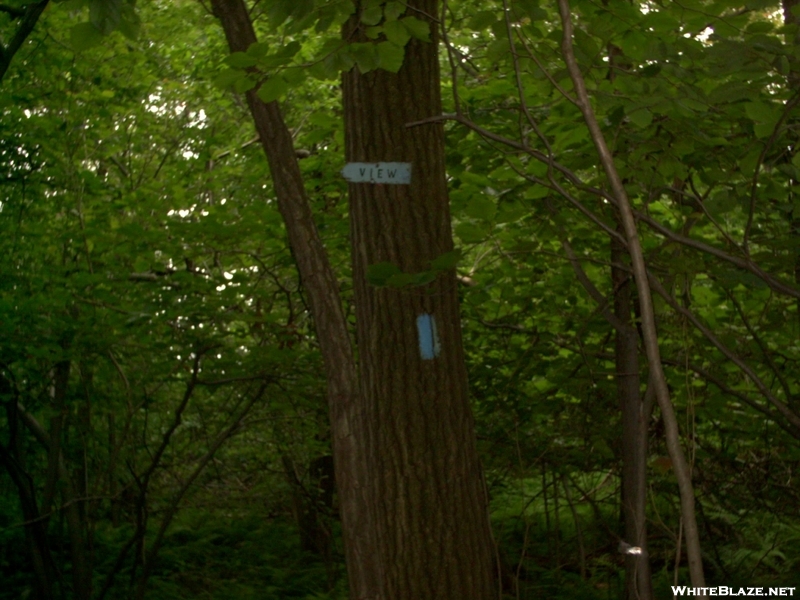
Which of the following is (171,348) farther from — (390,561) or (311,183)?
(390,561)

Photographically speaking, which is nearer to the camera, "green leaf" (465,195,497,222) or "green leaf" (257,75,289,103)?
"green leaf" (257,75,289,103)

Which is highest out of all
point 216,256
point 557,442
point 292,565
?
point 216,256

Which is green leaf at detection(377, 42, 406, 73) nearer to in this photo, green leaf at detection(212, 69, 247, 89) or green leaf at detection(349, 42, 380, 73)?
green leaf at detection(349, 42, 380, 73)

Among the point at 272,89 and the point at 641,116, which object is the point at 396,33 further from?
the point at 641,116

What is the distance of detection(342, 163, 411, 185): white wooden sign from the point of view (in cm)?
323

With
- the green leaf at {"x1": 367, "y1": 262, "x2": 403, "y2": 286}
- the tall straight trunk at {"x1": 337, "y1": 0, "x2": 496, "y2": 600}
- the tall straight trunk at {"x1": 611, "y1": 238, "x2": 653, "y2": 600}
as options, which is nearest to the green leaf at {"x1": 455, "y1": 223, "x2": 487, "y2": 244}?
the tall straight trunk at {"x1": 337, "y1": 0, "x2": 496, "y2": 600}

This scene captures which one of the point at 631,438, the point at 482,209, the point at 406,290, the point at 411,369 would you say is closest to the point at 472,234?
the point at 482,209

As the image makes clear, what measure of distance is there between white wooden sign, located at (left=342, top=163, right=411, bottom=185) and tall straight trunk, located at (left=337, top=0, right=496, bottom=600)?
0.09 feet

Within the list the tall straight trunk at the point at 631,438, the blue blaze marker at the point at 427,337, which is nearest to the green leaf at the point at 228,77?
the blue blaze marker at the point at 427,337

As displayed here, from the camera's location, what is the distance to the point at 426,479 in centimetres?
312

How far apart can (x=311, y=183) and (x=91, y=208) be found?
1630 mm

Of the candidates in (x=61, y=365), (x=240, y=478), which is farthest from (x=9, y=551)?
(x=61, y=365)

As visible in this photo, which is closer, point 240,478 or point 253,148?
point 253,148

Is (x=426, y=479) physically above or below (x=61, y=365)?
below
